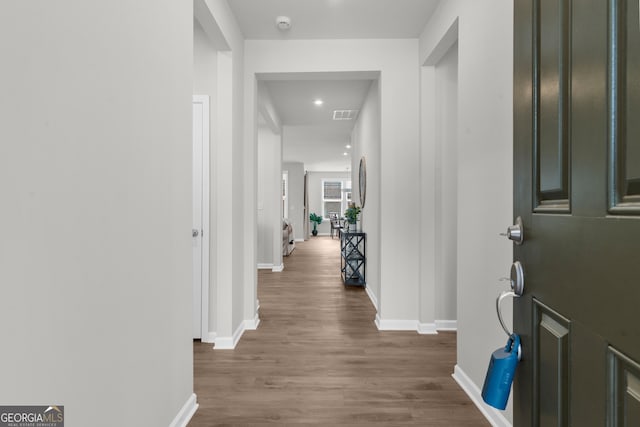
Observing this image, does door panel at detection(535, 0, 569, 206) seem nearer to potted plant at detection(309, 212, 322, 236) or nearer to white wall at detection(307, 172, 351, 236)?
potted plant at detection(309, 212, 322, 236)

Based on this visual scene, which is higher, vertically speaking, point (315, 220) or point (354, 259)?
point (315, 220)

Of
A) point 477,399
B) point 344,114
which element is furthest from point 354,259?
point 477,399

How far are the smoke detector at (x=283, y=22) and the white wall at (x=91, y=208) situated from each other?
1.36 meters

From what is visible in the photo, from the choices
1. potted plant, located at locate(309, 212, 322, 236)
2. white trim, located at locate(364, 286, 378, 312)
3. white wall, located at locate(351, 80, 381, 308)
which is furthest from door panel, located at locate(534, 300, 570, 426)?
potted plant, located at locate(309, 212, 322, 236)

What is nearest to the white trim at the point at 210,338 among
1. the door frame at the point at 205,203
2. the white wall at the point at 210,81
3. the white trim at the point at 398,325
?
the door frame at the point at 205,203

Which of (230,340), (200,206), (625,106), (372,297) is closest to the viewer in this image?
(625,106)

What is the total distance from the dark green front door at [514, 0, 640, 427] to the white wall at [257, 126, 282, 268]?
5.50 meters

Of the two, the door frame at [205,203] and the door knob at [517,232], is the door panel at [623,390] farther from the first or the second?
the door frame at [205,203]

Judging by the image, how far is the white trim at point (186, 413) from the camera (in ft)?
5.65

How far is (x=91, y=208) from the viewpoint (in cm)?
108

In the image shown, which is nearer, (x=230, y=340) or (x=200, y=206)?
(x=230, y=340)

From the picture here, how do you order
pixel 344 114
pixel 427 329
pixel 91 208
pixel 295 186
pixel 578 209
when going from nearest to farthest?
1. pixel 578 209
2. pixel 91 208
3. pixel 427 329
4. pixel 344 114
5. pixel 295 186

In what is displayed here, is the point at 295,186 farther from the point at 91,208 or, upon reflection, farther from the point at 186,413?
the point at 91,208

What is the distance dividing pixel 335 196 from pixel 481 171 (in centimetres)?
1235
